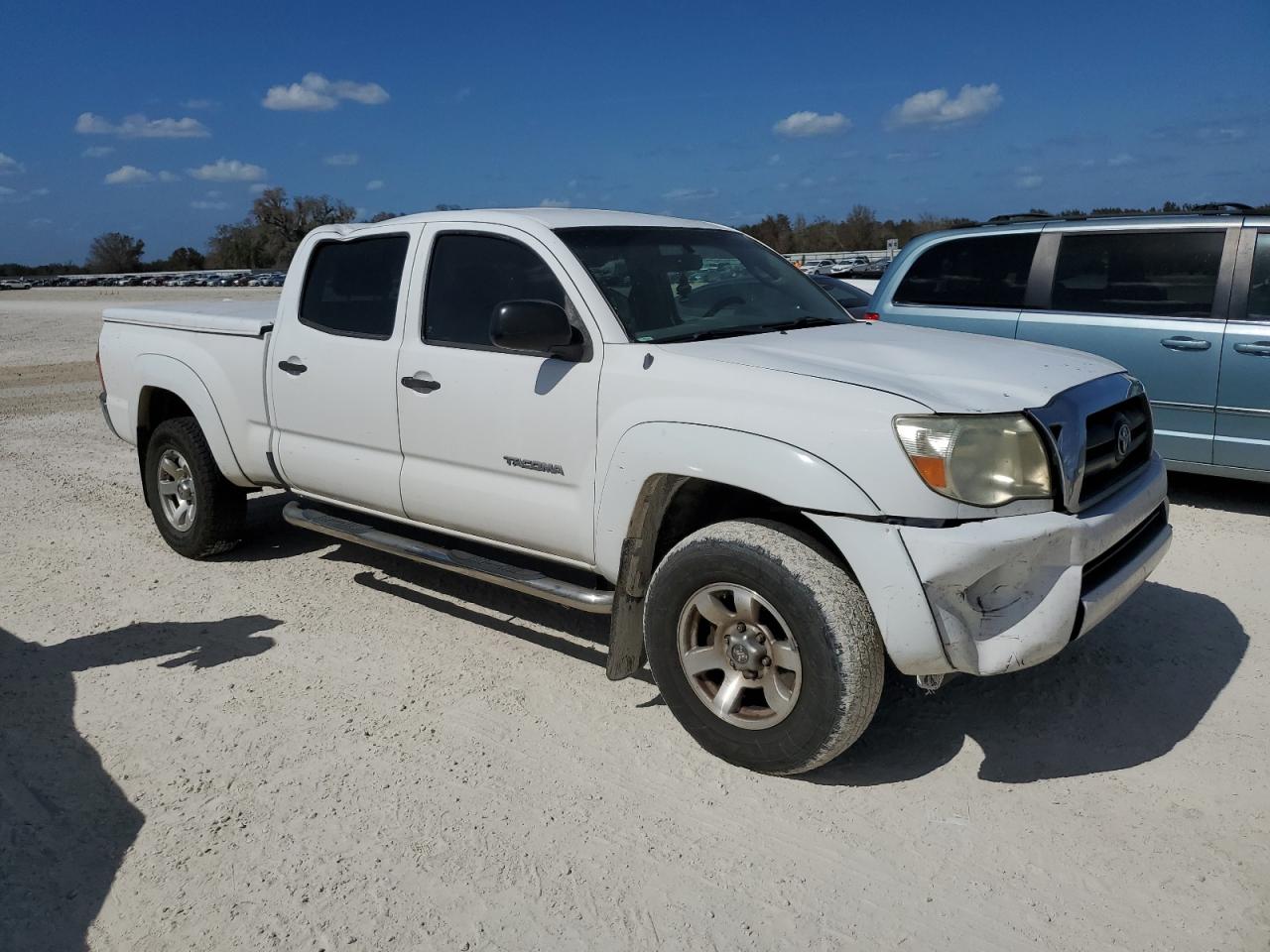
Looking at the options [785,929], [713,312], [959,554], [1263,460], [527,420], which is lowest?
[785,929]

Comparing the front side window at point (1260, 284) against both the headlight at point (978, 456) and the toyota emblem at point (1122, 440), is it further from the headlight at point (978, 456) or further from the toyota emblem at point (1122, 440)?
the headlight at point (978, 456)

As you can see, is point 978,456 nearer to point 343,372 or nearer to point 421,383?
point 421,383

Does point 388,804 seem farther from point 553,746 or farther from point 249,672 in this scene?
point 249,672

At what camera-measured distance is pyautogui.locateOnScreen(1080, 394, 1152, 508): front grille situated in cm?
351

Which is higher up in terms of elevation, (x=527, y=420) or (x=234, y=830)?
(x=527, y=420)

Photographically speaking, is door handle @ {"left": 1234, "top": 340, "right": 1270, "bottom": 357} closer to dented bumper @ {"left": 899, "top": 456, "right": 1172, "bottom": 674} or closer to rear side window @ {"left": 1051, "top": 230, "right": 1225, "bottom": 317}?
rear side window @ {"left": 1051, "top": 230, "right": 1225, "bottom": 317}

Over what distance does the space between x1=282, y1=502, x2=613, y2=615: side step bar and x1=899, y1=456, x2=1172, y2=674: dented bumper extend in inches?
51.3

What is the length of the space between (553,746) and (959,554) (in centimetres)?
167

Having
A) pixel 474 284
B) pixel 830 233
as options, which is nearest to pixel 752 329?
pixel 474 284

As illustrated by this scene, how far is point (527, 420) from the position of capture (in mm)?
4137

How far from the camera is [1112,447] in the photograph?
367 centimetres

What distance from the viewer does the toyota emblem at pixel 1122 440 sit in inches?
146

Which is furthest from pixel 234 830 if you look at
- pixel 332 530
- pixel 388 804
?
pixel 332 530

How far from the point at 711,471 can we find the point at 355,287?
7.91ft
